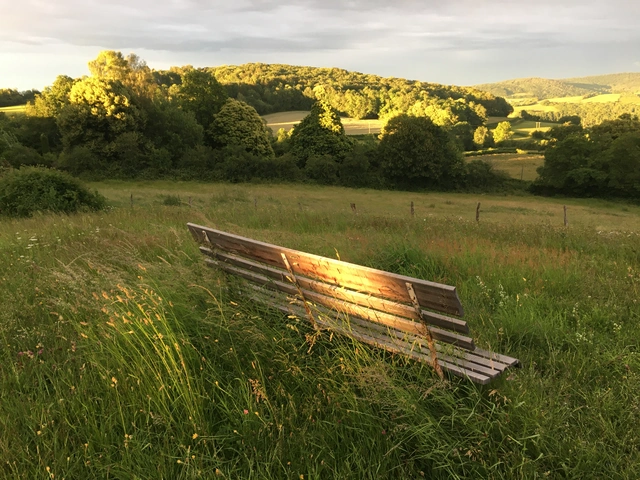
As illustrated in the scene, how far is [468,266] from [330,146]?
4978 centimetres

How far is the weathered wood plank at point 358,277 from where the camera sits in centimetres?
234

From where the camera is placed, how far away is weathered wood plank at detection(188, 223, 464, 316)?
234 cm

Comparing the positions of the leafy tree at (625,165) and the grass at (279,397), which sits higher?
the grass at (279,397)

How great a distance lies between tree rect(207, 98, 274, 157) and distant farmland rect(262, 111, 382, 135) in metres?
18.9

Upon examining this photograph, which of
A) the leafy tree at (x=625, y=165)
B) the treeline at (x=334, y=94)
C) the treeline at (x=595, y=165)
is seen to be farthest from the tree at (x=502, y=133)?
the leafy tree at (x=625, y=165)

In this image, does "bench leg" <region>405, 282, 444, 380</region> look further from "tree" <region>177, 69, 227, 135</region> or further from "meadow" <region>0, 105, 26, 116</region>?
"meadow" <region>0, 105, 26, 116</region>

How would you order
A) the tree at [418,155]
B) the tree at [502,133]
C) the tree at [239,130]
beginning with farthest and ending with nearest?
A: the tree at [502,133] → the tree at [239,130] → the tree at [418,155]

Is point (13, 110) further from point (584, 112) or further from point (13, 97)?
point (584, 112)

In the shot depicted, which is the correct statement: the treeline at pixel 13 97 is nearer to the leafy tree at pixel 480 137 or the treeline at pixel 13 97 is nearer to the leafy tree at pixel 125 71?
the leafy tree at pixel 125 71

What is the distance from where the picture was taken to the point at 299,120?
80438 mm

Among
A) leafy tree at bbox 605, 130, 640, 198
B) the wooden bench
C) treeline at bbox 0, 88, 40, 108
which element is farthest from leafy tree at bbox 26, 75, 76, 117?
leafy tree at bbox 605, 130, 640, 198

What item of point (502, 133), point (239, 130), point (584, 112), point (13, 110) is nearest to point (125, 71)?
point (239, 130)

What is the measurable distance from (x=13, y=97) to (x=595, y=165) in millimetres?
97789

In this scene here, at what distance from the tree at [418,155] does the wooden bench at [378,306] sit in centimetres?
5015
